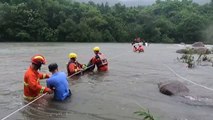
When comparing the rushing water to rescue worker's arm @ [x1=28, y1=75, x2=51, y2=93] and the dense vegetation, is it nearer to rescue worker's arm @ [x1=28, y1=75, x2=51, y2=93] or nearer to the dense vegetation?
rescue worker's arm @ [x1=28, y1=75, x2=51, y2=93]

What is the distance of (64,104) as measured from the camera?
1171 cm

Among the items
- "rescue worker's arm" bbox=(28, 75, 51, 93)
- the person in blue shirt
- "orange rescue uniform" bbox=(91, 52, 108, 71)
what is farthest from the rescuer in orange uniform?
"orange rescue uniform" bbox=(91, 52, 108, 71)

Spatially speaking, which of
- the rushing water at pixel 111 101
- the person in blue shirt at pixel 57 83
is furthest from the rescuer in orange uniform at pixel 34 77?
the rushing water at pixel 111 101

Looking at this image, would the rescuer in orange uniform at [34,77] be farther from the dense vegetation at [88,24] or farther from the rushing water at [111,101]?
the dense vegetation at [88,24]

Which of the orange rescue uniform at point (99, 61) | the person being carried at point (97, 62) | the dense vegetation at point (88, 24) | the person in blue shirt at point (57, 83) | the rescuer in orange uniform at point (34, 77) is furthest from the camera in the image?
the dense vegetation at point (88, 24)

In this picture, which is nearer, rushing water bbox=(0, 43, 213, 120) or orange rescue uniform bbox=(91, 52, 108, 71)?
rushing water bbox=(0, 43, 213, 120)

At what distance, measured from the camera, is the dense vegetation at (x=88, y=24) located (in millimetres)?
66875

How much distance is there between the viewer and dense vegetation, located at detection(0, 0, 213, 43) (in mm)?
66875

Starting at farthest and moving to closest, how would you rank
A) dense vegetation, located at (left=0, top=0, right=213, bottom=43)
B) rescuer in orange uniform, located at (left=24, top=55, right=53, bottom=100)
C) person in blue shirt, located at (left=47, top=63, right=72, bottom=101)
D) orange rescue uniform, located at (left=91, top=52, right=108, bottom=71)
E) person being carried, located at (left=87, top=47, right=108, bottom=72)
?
dense vegetation, located at (left=0, top=0, right=213, bottom=43)
orange rescue uniform, located at (left=91, top=52, right=108, bottom=71)
person being carried, located at (left=87, top=47, right=108, bottom=72)
person in blue shirt, located at (left=47, top=63, right=72, bottom=101)
rescuer in orange uniform, located at (left=24, top=55, right=53, bottom=100)

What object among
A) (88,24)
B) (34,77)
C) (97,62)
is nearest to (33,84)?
(34,77)

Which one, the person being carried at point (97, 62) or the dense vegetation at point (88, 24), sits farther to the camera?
the dense vegetation at point (88, 24)

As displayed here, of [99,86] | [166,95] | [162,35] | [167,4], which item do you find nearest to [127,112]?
[166,95]

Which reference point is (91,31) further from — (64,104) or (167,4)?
(64,104)

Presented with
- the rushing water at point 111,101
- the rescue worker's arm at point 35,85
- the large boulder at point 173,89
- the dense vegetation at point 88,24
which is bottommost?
the rushing water at point 111,101
